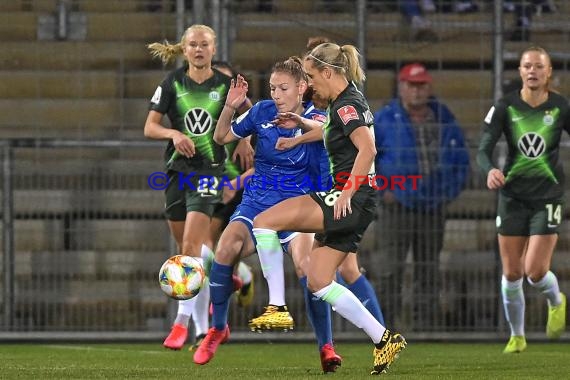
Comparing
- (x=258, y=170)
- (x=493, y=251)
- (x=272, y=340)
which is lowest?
(x=272, y=340)

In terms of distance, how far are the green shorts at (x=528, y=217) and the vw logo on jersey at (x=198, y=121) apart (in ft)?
7.59

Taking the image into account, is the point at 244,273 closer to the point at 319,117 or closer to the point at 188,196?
the point at 188,196

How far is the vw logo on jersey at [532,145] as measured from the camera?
416 inches

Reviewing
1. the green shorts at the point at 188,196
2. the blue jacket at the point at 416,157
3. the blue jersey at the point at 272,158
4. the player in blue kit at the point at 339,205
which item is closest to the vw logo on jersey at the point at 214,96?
the green shorts at the point at 188,196

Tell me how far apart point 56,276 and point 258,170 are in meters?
3.65

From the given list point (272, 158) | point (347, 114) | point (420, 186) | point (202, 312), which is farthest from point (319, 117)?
point (420, 186)

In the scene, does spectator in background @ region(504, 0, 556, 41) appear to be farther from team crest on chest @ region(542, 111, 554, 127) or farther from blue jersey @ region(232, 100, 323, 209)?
blue jersey @ region(232, 100, 323, 209)

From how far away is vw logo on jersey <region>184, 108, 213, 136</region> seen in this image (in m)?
10.1

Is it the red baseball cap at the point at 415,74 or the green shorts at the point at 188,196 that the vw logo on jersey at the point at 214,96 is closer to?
the green shorts at the point at 188,196

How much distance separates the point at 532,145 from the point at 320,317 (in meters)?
3.08

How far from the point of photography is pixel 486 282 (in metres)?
11.8

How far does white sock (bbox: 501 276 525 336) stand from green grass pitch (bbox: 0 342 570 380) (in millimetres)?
201

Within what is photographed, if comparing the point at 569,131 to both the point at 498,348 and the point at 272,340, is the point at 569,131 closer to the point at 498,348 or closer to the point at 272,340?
the point at 498,348

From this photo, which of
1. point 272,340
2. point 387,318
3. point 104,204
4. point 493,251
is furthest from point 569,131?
point 104,204
